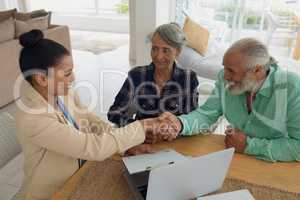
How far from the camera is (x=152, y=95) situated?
5.92 ft

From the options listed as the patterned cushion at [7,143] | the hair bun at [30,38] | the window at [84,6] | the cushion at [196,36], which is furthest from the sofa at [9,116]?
the window at [84,6]

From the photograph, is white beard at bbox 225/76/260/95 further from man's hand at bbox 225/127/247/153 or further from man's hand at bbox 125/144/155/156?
man's hand at bbox 125/144/155/156

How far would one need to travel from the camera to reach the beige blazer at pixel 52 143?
3.51 feet

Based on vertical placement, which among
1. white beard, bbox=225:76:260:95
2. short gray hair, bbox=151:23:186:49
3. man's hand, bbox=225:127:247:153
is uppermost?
short gray hair, bbox=151:23:186:49

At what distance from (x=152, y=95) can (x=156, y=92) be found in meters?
0.03

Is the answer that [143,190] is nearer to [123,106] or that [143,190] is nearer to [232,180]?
[232,180]

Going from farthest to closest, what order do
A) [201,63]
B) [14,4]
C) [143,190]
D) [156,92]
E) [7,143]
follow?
[14,4] < [201,63] < [156,92] < [7,143] < [143,190]

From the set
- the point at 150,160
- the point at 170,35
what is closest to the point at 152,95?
the point at 170,35

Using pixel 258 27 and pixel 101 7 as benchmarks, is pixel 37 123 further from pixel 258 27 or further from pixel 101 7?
pixel 101 7

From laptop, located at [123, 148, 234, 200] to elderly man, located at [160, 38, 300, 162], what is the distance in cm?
33

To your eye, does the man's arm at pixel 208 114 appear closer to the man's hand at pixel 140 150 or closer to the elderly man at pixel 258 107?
the elderly man at pixel 258 107

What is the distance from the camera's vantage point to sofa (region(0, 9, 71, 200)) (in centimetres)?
135

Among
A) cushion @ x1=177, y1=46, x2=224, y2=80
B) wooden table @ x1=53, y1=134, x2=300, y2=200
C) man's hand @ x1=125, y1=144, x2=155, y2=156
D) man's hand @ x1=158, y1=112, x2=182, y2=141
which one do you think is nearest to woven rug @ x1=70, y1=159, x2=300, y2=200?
wooden table @ x1=53, y1=134, x2=300, y2=200

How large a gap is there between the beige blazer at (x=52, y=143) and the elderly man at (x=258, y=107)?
1.03 ft
